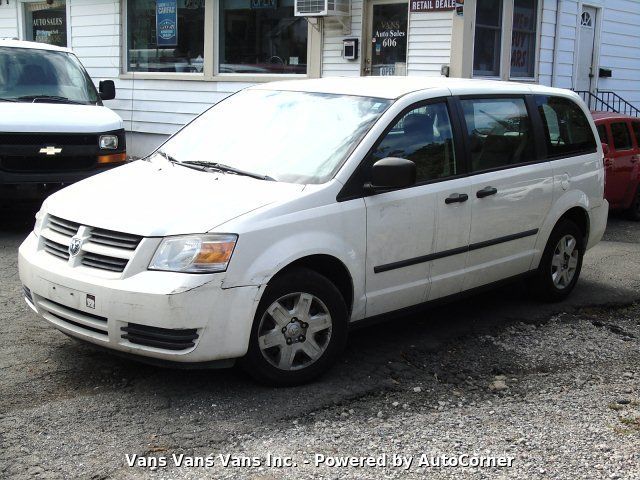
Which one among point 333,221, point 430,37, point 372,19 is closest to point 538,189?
point 333,221

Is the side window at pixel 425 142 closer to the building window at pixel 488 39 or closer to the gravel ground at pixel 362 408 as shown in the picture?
the gravel ground at pixel 362 408

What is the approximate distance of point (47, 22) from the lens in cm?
1748

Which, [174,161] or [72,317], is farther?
[174,161]

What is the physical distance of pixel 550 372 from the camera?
5.15 m

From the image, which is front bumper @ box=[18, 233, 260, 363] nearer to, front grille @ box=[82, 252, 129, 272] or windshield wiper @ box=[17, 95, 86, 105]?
front grille @ box=[82, 252, 129, 272]

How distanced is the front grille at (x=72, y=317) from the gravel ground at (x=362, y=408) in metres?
0.34

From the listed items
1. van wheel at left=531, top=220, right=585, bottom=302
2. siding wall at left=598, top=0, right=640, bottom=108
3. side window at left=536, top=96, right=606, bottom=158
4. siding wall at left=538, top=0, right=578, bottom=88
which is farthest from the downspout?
van wheel at left=531, top=220, right=585, bottom=302

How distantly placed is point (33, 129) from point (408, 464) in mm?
6235

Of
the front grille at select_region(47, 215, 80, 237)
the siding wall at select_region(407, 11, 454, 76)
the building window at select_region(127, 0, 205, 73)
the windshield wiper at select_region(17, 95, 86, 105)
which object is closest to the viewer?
the front grille at select_region(47, 215, 80, 237)

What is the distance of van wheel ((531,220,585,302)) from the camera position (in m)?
6.54

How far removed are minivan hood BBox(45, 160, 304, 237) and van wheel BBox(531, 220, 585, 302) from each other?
2601mm

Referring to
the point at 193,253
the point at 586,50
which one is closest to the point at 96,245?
the point at 193,253

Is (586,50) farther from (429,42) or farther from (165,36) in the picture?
(165,36)

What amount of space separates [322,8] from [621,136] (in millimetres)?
4594
